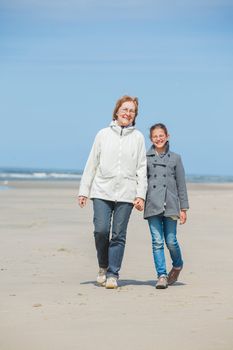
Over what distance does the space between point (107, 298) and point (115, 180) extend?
4.04ft

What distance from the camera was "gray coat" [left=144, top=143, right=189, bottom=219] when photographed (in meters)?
7.66

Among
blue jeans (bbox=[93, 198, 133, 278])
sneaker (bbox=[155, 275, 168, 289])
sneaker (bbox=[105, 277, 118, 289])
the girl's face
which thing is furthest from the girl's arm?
sneaker (bbox=[105, 277, 118, 289])

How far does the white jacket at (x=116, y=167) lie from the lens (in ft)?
24.9

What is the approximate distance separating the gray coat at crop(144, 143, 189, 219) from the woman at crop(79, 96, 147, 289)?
0.43ft

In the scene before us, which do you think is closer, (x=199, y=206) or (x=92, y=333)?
(x=92, y=333)

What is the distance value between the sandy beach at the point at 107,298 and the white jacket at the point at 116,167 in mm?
864

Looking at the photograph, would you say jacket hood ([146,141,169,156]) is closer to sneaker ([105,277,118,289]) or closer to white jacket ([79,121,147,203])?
white jacket ([79,121,147,203])

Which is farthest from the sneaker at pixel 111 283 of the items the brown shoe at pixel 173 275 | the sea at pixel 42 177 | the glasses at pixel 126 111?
the sea at pixel 42 177

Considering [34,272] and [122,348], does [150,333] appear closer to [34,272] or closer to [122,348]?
[122,348]

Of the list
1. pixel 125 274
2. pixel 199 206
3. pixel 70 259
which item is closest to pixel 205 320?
pixel 125 274

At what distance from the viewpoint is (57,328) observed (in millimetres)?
5492

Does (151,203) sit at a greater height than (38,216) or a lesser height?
greater

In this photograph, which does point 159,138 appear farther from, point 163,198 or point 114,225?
point 114,225

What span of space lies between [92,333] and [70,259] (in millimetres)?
4536
